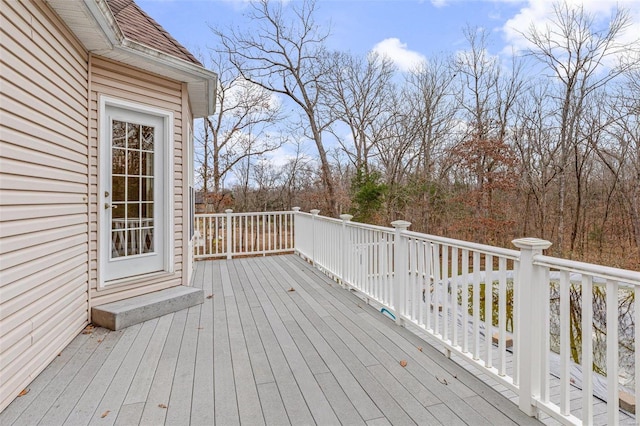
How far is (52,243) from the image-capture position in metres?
2.68

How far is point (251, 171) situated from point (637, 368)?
13.3m

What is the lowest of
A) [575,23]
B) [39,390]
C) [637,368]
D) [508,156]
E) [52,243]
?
[39,390]

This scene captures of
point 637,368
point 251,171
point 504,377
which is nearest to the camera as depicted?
point 637,368

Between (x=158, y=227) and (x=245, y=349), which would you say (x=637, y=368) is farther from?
(x=158, y=227)

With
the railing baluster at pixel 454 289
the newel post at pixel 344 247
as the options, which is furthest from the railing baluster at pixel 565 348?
the newel post at pixel 344 247

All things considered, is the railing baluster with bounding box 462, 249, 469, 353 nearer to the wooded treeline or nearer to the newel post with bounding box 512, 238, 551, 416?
the newel post with bounding box 512, 238, 551, 416

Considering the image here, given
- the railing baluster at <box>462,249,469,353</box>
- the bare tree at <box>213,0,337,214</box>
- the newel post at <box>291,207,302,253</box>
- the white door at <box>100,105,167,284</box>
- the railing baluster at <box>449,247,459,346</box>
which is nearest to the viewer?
the railing baluster at <box>462,249,469,353</box>

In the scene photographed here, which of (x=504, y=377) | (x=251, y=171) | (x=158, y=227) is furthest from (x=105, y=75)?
(x=251, y=171)

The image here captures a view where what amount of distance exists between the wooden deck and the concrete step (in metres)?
0.09

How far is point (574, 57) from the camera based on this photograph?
352 inches

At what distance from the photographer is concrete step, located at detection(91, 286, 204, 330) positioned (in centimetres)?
327

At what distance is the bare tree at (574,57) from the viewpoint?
28.2 ft

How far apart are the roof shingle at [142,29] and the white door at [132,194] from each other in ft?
2.47

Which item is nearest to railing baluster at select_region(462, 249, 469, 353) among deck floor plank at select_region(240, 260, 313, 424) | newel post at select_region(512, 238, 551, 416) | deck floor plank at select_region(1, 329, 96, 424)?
newel post at select_region(512, 238, 551, 416)
